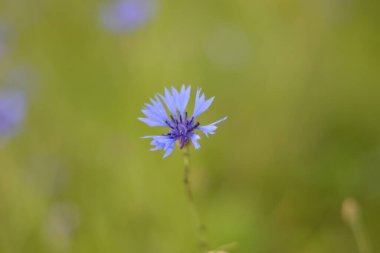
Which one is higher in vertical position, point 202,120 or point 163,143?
point 202,120

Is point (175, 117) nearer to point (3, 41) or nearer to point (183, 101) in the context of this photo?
point (183, 101)

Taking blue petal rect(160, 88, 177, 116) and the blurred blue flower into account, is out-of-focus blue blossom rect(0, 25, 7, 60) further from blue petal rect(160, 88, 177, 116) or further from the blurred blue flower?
blue petal rect(160, 88, 177, 116)

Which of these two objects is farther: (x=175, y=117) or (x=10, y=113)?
(x=10, y=113)

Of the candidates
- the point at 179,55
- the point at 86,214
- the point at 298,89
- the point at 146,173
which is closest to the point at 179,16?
the point at 179,55

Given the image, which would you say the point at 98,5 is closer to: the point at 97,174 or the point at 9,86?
the point at 9,86

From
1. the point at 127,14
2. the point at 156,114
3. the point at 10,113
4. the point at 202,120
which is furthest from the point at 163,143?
the point at 127,14
